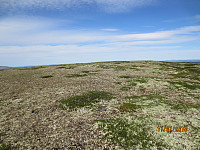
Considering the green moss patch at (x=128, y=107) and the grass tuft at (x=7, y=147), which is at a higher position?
the green moss patch at (x=128, y=107)

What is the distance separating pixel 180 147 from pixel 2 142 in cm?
1908

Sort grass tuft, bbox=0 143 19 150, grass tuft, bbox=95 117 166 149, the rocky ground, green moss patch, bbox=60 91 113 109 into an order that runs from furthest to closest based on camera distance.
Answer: green moss patch, bbox=60 91 113 109, the rocky ground, grass tuft, bbox=95 117 166 149, grass tuft, bbox=0 143 19 150

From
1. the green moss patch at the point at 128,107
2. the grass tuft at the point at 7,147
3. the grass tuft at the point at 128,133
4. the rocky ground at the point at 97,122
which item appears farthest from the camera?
the green moss patch at the point at 128,107

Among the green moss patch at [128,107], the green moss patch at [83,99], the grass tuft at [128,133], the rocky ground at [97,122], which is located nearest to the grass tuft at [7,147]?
the rocky ground at [97,122]

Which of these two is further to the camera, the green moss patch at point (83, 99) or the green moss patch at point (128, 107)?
the green moss patch at point (83, 99)
